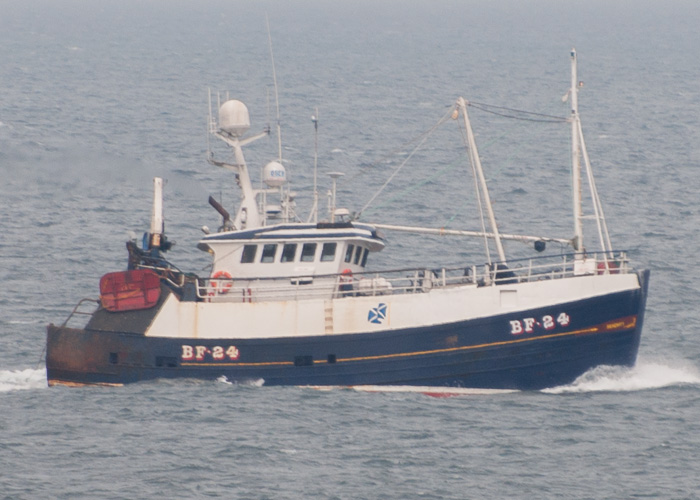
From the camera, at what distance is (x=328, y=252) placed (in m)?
41.2

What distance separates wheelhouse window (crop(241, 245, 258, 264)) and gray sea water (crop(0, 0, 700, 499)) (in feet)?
12.7

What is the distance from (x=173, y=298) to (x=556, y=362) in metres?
10.9

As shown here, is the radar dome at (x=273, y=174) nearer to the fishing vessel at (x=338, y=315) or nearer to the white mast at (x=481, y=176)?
the fishing vessel at (x=338, y=315)

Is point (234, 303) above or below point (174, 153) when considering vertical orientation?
below

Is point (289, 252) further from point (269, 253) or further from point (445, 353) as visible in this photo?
point (445, 353)

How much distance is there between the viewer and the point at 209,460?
112ft

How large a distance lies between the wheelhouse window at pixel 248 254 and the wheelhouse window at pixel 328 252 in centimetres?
196

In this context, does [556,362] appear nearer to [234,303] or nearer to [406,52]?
[234,303]

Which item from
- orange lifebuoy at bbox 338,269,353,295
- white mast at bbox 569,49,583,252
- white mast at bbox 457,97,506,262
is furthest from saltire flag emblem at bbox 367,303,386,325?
white mast at bbox 569,49,583,252

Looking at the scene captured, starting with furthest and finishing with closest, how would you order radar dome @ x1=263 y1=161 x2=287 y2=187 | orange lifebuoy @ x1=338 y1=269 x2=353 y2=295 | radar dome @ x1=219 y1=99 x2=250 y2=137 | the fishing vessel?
radar dome @ x1=219 y1=99 x2=250 y2=137 < radar dome @ x1=263 y1=161 x2=287 y2=187 < orange lifebuoy @ x1=338 y1=269 x2=353 y2=295 < the fishing vessel

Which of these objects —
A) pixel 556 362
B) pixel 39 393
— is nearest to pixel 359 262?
pixel 556 362

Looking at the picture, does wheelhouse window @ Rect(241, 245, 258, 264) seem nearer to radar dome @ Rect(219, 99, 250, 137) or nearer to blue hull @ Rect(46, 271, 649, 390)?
blue hull @ Rect(46, 271, 649, 390)

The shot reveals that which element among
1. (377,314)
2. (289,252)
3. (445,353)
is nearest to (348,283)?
(377,314)

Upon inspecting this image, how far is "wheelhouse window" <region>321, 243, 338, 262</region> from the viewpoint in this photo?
41.2 metres
